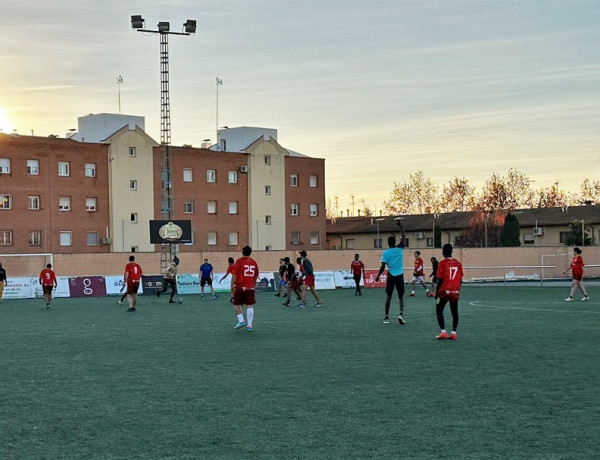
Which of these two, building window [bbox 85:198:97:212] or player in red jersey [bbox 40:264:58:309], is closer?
player in red jersey [bbox 40:264:58:309]

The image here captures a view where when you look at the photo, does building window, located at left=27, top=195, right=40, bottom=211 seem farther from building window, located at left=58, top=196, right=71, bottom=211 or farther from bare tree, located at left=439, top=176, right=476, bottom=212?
bare tree, located at left=439, top=176, right=476, bottom=212

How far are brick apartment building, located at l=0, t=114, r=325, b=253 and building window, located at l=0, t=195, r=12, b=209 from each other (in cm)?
7

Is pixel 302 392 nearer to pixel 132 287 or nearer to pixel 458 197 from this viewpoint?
pixel 132 287

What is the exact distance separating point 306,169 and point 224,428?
7568 centimetres

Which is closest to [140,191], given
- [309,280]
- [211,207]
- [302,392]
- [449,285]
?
[211,207]

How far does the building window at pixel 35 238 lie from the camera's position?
226 ft

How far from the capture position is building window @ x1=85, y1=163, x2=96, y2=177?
71125 mm

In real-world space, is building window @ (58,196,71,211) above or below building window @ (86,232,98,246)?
above

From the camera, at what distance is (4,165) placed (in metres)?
67.0

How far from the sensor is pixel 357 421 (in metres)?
9.45

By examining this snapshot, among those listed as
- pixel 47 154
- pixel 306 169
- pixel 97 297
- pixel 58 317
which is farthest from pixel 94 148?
pixel 58 317

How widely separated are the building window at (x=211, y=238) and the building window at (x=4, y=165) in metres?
18.0

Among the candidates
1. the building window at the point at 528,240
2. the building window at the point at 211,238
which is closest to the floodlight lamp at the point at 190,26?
the building window at the point at 211,238

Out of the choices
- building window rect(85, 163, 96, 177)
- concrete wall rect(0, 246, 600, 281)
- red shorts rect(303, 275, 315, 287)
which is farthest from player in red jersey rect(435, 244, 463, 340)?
building window rect(85, 163, 96, 177)
